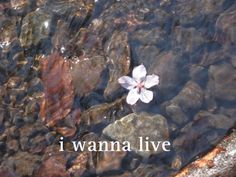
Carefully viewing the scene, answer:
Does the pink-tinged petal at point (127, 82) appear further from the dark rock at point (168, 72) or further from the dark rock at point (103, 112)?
the dark rock at point (168, 72)

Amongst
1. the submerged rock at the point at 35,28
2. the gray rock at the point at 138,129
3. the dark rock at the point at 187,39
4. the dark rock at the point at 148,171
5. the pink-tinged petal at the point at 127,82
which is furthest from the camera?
the submerged rock at the point at 35,28

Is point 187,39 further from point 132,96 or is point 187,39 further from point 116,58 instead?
point 132,96

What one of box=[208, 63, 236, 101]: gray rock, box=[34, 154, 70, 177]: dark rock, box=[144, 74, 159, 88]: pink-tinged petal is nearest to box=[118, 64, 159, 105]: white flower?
box=[144, 74, 159, 88]: pink-tinged petal

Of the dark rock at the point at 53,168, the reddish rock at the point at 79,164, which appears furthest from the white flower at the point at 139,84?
the dark rock at the point at 53,168

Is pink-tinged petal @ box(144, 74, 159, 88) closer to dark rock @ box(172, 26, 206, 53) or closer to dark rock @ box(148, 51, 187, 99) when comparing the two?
dark rock @ box(148, 51, 187, 99)

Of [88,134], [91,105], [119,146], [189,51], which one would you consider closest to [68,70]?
[91,105]

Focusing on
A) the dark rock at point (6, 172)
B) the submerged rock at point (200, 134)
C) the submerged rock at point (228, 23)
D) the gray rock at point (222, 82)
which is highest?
the submerged rock at point (228, 23)
